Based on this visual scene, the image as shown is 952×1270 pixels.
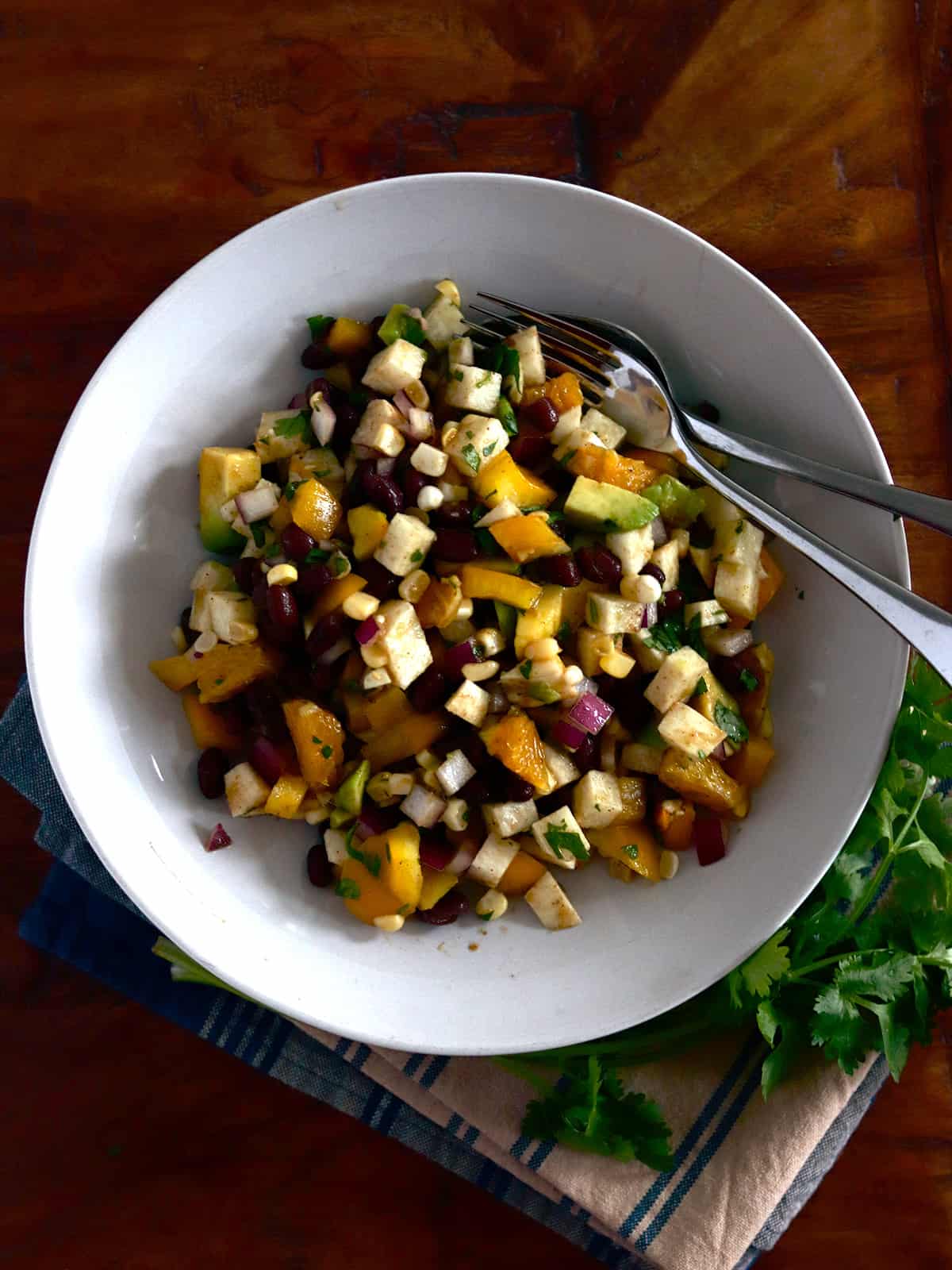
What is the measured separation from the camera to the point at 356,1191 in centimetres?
265

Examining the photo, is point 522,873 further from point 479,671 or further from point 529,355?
point 529,355

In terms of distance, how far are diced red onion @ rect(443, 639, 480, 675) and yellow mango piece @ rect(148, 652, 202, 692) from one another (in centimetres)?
57

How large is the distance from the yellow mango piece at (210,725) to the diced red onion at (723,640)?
110cm

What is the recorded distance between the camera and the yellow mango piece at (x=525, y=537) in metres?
2.12

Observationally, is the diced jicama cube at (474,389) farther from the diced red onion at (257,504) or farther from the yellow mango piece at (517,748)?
the yellow mango piece at (517,748)

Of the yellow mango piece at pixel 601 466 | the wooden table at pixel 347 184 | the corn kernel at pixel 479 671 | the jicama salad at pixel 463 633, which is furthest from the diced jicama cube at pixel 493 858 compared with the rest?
the wooden table at pixel 347 184

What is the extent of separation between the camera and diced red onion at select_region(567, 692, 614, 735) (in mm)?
2188

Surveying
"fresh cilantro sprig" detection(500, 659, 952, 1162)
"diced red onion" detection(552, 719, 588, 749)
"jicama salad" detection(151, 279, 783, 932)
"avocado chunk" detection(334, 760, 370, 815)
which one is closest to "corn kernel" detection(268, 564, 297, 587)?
"jicama salad" detection(151, 279, 783, 932)

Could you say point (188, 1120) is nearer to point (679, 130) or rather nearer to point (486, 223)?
point (486, 223)

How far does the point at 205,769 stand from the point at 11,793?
28.7 inches

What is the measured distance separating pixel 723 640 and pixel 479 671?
58 cm

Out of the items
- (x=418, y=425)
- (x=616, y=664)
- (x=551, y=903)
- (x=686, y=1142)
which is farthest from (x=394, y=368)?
(x=686, y=1142)

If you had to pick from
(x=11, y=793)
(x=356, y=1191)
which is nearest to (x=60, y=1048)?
(x=11, y=793)

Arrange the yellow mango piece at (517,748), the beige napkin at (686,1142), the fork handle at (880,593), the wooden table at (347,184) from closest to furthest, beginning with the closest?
1. the fork handle at (880,593)
2. the yellow mango piece at (517,748)
3. the beige napkin at (686,1142)
4. the wooden table at (347,184)
